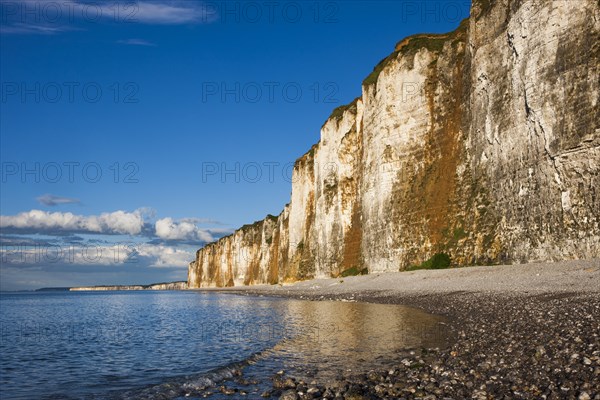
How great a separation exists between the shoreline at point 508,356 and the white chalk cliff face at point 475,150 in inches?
301

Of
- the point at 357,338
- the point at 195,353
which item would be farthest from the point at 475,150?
the point at 195,353

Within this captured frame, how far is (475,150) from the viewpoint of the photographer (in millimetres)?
37125

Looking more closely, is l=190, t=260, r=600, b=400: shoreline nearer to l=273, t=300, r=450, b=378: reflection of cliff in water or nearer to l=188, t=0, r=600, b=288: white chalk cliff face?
l=273, t=300, r=450, b=378: reflection of cliff in water

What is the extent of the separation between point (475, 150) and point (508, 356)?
29.6 m

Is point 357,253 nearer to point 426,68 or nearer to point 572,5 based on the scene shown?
point 426,68

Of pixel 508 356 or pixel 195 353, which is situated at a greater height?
pixel 508 356

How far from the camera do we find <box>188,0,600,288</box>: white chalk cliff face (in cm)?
2603

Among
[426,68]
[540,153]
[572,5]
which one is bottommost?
[540,153]

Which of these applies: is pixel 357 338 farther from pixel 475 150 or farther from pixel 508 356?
pixel 475 150

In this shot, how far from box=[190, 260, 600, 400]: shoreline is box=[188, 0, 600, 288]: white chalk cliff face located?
764 centimetres

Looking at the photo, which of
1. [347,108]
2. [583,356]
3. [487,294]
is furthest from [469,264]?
[347,108]

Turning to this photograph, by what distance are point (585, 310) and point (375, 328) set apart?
21.4ft

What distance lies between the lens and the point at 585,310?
13625mm

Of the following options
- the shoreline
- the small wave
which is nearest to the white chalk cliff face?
the shoreline
